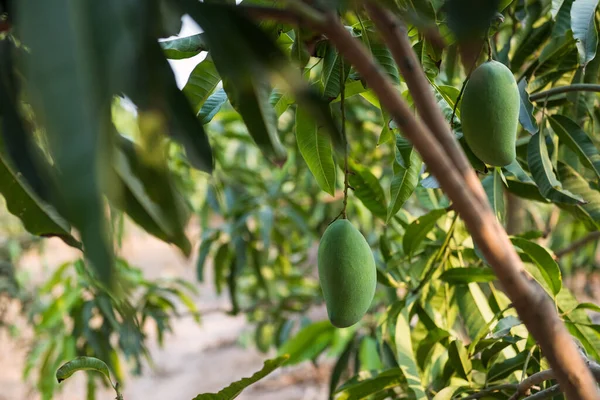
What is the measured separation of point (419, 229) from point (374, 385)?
8.7 inches

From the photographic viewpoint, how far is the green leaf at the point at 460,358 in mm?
805

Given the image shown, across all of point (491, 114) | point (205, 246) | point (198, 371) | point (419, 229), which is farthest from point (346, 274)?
point (198, 371)

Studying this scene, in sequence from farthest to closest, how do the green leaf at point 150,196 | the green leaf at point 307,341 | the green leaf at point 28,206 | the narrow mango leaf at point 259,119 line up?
1. the green leaf at point 307,341
2. the green leaf at point 28,206
3. the narrow mango leaf at point 259,119
4. the green leaf at point 150,196

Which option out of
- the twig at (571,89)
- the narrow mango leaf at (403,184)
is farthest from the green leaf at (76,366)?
the twig at (571,89)

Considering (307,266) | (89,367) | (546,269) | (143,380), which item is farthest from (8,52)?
(143,380)

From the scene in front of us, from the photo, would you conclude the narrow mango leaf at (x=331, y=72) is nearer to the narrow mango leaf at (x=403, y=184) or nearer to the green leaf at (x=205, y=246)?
the narrow mango leaf at (x=403, y=184)

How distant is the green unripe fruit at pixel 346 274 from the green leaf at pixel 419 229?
0.35 m

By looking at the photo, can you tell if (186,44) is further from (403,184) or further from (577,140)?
(577,140)

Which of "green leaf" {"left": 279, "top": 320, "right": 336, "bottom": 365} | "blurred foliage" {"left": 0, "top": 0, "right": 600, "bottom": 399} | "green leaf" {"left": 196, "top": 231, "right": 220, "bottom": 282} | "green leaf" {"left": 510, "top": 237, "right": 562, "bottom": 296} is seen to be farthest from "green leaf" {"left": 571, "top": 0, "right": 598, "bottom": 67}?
"green leaf" {"left": 196, "top": 231, "right": 220, "bottom": 282}

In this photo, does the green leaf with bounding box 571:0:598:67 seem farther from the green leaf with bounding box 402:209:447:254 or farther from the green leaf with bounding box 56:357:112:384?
the green leaf with bounding box 56:357:112:384

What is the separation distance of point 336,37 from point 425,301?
695mm

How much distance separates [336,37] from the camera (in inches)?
13.4

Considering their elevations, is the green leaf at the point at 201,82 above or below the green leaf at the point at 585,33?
above

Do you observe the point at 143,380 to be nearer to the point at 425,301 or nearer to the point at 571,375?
the point at 425,301
